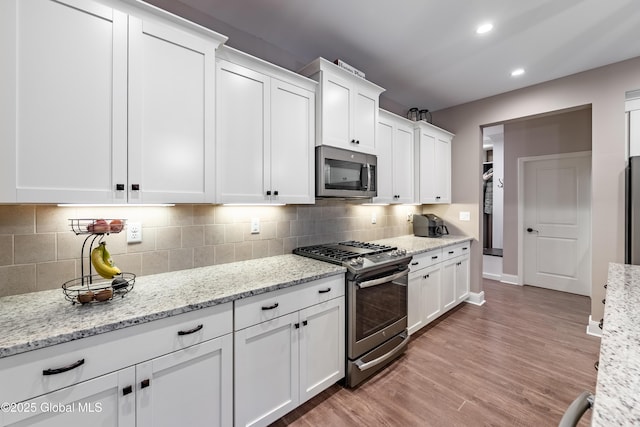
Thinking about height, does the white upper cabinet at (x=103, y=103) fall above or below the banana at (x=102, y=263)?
above

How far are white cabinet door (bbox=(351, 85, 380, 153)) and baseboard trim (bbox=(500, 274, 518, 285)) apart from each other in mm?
3807

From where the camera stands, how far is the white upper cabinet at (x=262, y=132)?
174 cm

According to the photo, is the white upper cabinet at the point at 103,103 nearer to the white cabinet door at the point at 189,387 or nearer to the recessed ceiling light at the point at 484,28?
the white cabinet door at the point at 189,387

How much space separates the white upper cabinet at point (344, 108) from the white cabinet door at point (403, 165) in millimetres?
593

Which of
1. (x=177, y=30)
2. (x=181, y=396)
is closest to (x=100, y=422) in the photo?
(x=181, y=396)

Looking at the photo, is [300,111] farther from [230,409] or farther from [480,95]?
[480,95]

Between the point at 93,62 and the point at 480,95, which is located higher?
the point at 480,95

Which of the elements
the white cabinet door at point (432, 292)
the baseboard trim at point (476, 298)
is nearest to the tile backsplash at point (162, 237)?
the white cabinet door at point (432, 292)

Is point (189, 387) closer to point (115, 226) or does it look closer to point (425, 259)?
point (115, 226)

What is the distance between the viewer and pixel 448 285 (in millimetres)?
3242

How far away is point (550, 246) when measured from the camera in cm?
430

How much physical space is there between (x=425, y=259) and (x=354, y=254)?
101 cm

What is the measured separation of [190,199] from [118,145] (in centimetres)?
43

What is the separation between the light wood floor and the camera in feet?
5.70
